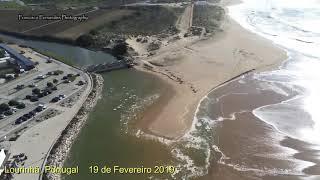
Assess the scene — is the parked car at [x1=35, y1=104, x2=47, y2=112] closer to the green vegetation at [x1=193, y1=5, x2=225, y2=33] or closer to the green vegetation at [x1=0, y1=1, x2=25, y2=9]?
the green vegetation at [x1=193, y1=5, x2=225, y2=33]

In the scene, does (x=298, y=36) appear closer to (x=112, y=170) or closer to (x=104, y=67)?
(x=104, y=67)

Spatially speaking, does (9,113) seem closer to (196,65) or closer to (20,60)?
(20,60)

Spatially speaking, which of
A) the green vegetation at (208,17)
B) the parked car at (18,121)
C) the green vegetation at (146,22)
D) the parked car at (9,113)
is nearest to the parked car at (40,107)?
the parked car at (9,113)

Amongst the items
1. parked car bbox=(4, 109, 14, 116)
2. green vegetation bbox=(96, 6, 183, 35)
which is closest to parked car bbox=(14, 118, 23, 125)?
parked car bbox=(4, 109, 14, 116)

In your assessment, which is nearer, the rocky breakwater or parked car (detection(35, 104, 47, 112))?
the rocky breakwater

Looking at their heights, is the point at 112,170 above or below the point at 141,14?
below

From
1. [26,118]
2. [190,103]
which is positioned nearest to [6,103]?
[26,118]

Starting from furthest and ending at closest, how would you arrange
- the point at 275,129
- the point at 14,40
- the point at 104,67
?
the point at 14,40
the point at 104,67
the point at 275,129
